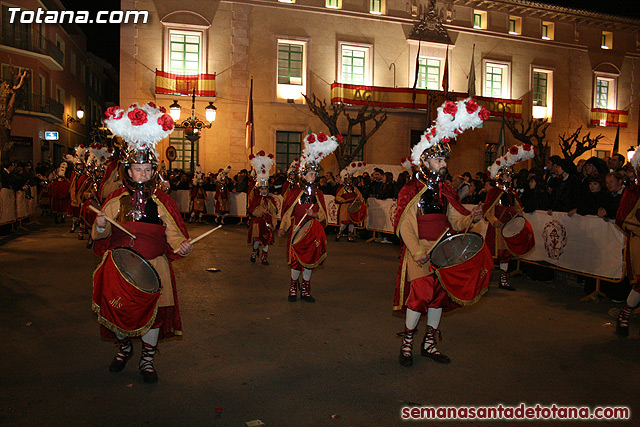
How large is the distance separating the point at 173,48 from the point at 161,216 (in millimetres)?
24042

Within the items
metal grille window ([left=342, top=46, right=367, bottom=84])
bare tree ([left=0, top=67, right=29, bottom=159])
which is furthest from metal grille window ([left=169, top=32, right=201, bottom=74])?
bare tree ([left=0, top=67, right=29, bottom=159])

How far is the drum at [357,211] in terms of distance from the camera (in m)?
15.7

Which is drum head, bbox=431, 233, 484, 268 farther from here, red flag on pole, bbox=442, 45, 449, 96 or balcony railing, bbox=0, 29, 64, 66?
balcony railing, bbox=0, 29, 64, 66

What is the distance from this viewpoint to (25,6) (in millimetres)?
33062

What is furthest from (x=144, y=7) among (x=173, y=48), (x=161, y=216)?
(x=161, y=216)

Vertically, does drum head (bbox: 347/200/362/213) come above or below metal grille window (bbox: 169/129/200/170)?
below

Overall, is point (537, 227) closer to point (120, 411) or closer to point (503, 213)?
point (503, 213)

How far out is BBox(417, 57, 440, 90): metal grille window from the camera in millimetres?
29734

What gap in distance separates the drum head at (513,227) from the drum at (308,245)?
3.38 metres

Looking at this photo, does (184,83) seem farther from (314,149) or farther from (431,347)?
(431,347)

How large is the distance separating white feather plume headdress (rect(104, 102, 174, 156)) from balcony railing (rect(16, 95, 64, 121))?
31309 mm

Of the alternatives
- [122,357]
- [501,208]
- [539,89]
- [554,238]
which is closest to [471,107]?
[122,357]

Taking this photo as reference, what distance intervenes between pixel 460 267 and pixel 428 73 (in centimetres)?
2679

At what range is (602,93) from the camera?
111 ft
